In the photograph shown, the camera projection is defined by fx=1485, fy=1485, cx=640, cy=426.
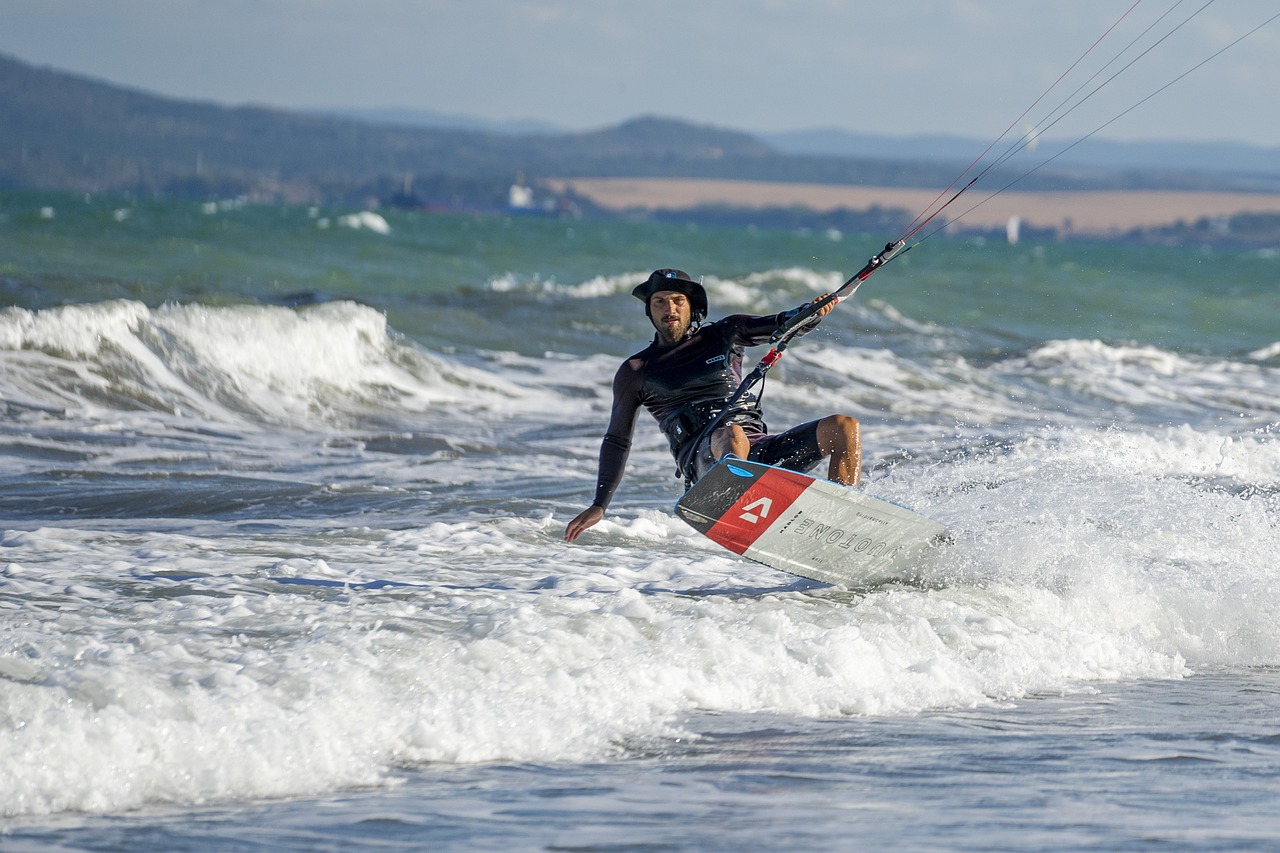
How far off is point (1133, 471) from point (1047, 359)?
1392 cm

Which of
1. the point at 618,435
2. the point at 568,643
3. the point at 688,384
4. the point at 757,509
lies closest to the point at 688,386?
the point at 688,384

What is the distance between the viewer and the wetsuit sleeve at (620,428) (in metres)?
6.94

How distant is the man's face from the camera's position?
697cm

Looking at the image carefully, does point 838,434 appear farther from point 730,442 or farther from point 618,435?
point 618,435

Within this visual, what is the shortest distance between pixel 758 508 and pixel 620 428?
2.68ft

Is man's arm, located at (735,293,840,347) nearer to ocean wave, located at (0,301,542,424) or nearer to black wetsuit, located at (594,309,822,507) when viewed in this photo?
black wetsuit, located at (594,309,822,507)

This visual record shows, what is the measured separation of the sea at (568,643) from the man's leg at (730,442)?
0.69 metres

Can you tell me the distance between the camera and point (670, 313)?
698 cm

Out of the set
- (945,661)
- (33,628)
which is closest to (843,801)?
(945,661)

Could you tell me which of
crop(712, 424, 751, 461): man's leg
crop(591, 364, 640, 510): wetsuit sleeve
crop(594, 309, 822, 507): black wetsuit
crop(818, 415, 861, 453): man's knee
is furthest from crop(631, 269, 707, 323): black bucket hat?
crop(818, 415, 861, 453): man's knee

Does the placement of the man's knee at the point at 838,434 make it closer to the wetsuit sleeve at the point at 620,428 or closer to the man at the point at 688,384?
the man at the point at 688,384

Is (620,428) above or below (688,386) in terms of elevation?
below

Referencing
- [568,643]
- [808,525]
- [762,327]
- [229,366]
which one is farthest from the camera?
[229,366]

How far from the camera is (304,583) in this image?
267 inches
